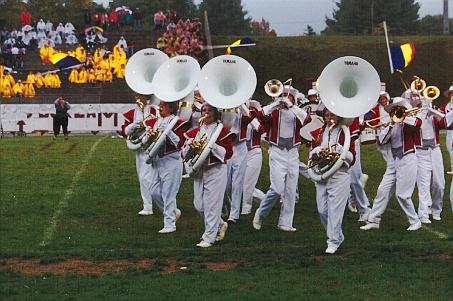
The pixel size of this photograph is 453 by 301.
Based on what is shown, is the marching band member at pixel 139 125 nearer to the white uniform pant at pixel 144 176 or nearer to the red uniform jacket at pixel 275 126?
the white uniform pant at pixel 144 176

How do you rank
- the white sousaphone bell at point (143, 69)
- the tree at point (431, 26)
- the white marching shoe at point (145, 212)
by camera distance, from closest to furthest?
the white sousaphone bell at point (143, 69) → the white marching shoe at point (145, 212) → the tree at point (431, 26)

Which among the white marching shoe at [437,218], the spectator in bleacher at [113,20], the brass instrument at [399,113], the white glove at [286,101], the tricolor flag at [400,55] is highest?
the spectator in bleacher at [113,20]

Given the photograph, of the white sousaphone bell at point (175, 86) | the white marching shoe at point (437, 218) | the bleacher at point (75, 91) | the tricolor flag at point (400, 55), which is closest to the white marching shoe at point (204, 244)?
the white sousaphone bell at point (175, 86)

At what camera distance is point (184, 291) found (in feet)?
27.5

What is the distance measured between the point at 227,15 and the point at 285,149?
65211mm

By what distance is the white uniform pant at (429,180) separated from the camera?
13016 millimetres

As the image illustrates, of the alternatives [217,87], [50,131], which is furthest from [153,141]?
[50,131]

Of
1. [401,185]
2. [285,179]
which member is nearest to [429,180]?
[401,185]

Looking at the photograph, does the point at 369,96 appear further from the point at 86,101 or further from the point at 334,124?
the point at 86,101

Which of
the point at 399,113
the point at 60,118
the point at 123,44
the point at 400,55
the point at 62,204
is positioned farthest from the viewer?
the point at 123,44

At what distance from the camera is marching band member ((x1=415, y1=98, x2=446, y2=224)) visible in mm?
12945

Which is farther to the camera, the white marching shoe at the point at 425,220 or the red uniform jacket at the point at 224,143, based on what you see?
the white marching shoe at the point at 425,220

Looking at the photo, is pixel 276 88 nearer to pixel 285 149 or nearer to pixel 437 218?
pixel 285 149

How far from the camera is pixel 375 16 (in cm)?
7056
